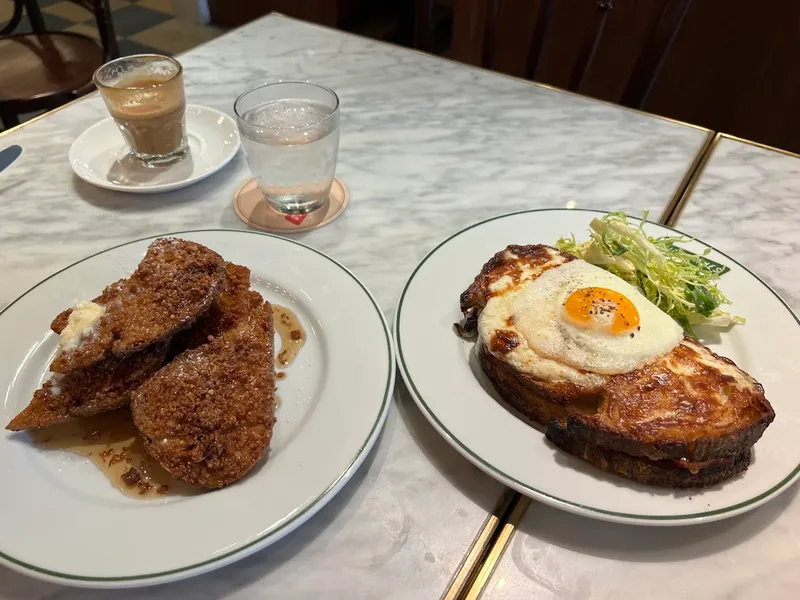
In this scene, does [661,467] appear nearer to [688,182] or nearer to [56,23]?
[688,182]

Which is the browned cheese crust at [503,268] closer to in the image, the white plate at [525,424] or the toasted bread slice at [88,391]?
the white plate at [525,424]

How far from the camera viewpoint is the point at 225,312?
5.16 feet

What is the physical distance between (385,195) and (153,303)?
3.59 ft

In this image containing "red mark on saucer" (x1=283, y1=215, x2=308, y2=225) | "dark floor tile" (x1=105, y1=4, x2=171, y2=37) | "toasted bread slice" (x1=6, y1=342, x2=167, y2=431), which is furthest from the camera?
"dark floor tile" (x1=105, y1=4, x2=171, y2=37)

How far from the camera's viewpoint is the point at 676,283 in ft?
5.45

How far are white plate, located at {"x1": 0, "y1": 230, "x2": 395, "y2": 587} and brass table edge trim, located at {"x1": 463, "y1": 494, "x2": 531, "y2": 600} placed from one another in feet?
1.08

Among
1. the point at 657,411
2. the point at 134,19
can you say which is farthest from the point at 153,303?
the point at 134,19

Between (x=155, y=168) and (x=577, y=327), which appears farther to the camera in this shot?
(x=155, y=168)

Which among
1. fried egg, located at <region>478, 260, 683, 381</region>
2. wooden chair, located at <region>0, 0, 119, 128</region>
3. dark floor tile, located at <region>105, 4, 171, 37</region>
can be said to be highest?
fried egg, located at <region>478, 260, 683, 381</region>

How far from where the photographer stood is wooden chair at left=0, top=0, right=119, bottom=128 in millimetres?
3480

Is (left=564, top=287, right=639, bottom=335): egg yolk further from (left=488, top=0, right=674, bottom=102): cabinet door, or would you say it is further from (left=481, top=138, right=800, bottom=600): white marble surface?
(left=488, top=0, right=674, bottom=102): cabinet door

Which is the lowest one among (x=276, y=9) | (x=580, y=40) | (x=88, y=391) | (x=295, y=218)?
(x=276, y=9)

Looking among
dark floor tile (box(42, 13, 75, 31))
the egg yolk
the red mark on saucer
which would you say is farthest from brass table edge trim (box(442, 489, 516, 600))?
dark floor tile (box(42, 13, 75, 31))

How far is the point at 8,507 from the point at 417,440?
2.85 feet
